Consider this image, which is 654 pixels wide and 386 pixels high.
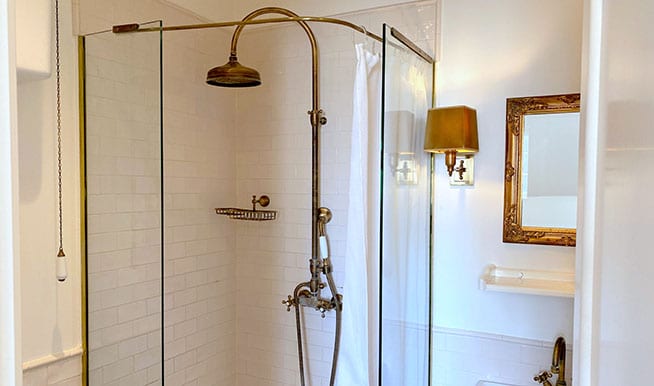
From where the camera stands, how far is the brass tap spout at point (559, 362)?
1778 mm

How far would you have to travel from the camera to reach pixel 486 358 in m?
2.06

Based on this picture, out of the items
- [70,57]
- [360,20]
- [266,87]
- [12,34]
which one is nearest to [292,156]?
[266,87]

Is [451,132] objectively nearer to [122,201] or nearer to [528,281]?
[528,281]

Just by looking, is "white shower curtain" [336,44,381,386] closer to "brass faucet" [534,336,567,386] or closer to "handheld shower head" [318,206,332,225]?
"handheld shower head" [318,206,332,225]

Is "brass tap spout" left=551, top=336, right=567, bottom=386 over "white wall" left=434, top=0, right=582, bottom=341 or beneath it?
beneath

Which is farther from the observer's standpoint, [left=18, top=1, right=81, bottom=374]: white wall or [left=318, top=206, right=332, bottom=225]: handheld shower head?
[left=318, top=206, right=332, bottom=225]: handheld shower head

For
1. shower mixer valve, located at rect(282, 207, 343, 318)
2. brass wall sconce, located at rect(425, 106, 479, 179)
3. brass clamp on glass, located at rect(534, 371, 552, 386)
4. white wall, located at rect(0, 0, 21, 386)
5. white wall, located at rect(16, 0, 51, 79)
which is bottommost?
brass clamp on glass, located at rect(534, 371, 552, 386)

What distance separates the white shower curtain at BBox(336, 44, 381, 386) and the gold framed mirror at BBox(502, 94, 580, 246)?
0.56 metres

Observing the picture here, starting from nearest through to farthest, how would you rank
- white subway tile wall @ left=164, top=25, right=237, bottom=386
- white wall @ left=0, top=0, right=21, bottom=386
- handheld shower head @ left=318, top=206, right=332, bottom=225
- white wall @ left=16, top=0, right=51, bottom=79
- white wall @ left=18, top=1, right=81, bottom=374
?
white wall @ left=0, top=0, right=21, bottom=386 → white wall @ left=16, top=0, right=51, bottom=79 → white wall @ left=18, top=1, right=81, bottom=374 → white subway tile wall @ left=164, top=25, right=237, bottom=386 → handheld shower head @ left=318, top=206, right=332, bottom=225

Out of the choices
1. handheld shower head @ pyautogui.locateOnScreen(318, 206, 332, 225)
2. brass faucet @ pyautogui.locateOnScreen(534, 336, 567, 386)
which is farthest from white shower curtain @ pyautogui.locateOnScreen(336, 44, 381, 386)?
brass faucet @ pyautogui.locateOnScreen(534, 336, 567, 386)

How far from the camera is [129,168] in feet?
6.31

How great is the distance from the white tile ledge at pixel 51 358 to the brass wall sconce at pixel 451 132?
63.9 inches

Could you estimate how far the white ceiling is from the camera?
2.33m

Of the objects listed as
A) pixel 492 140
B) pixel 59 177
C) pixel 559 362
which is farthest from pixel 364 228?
pixel 59 177
